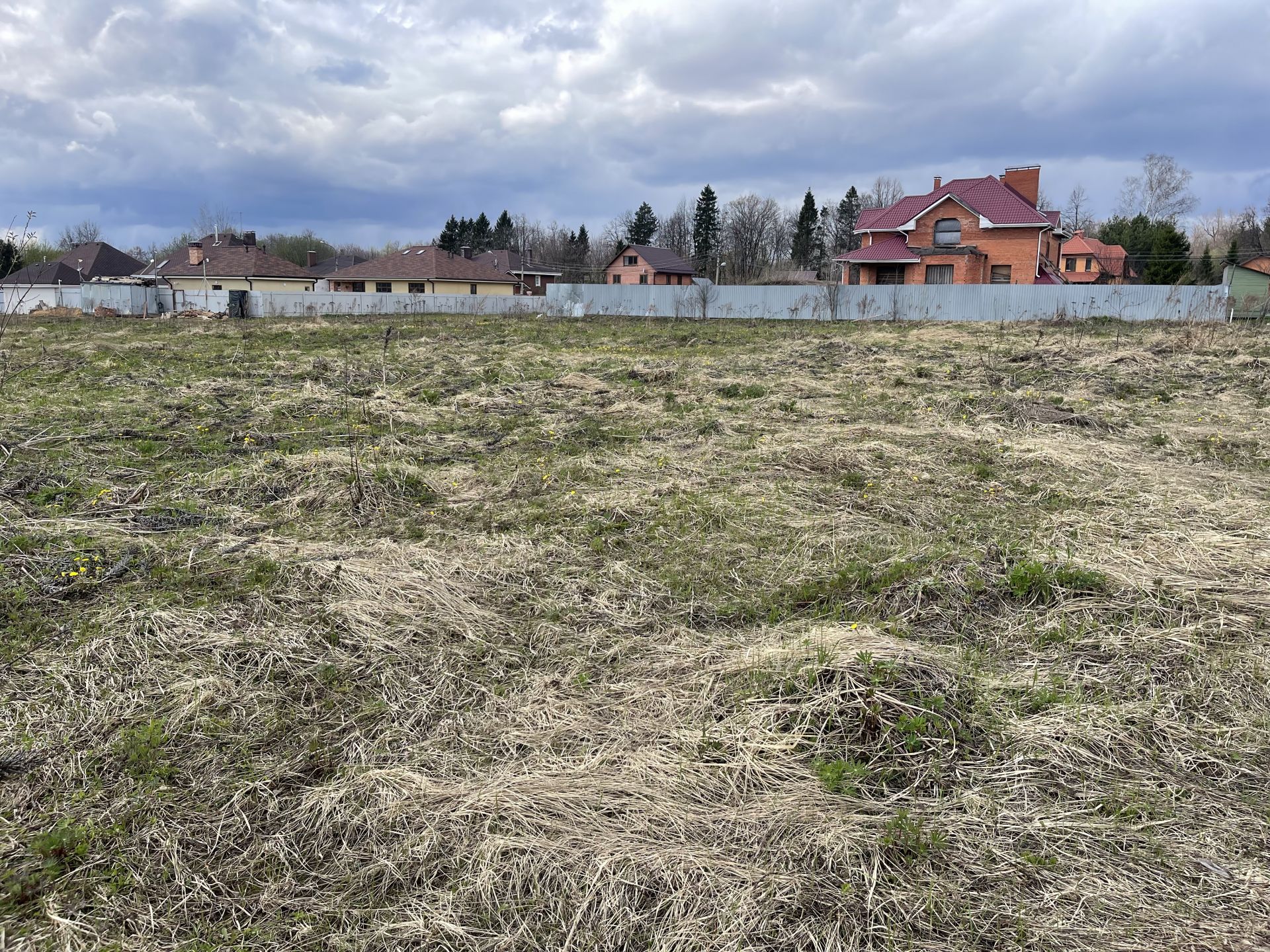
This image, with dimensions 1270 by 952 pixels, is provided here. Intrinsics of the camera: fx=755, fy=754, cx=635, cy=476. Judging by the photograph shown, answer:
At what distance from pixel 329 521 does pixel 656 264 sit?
48.2 m

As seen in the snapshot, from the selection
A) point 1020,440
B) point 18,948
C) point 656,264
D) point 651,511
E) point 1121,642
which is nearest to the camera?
point 18,948

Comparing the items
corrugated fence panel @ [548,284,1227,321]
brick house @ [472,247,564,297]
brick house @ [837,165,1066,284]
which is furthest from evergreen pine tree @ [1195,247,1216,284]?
brick house @ [472,247,564,297]

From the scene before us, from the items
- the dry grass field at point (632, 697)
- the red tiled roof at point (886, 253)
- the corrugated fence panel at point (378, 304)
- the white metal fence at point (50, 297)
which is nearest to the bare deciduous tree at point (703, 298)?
the red tiled roof at point (886, 253)

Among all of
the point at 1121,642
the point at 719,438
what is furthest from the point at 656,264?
the point at 1121,642

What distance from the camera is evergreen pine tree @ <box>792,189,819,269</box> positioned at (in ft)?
221

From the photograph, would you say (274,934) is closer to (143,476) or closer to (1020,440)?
(143,476)

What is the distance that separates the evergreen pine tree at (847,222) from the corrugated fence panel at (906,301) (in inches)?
1810

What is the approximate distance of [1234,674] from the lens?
3441 millimetres

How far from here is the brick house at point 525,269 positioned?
56.1 meters

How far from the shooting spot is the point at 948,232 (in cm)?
3419

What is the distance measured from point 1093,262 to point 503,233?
56.1 metres

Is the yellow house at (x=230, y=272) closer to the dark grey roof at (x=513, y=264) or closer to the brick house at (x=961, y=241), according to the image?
the dark grey roof at (x=513, y=264)

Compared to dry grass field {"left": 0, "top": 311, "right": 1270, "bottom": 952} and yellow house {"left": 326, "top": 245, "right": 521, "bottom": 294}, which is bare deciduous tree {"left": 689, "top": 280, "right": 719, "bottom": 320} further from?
dry grass field {"left": 0, "top": 311, "right": 1270, "bottom": 952}

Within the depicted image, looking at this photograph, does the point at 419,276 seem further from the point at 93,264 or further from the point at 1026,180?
the point at 1026,180
